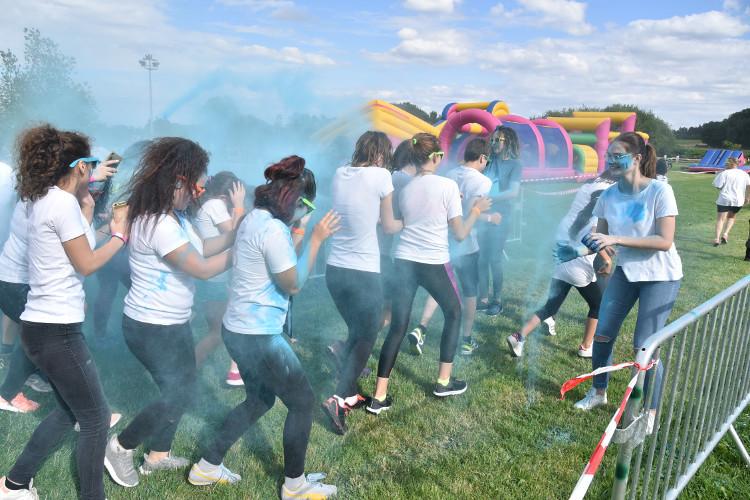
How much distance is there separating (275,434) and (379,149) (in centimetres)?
183

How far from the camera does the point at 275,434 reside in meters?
3.07

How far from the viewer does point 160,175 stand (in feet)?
7.67

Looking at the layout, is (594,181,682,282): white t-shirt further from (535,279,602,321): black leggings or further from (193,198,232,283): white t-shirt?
(193,198,232,283): white t-shirt

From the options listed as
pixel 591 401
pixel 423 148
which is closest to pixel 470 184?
pixel 423 148

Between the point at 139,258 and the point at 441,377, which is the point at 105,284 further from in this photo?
the point at 441,377

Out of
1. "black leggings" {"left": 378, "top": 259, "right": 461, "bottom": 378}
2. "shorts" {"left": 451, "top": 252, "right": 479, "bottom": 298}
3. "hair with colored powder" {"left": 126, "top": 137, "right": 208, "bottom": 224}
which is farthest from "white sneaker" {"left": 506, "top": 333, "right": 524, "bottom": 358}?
"hair with colored powder" {"left": 126, "top": 137, "right": 208, "bottom": 224}

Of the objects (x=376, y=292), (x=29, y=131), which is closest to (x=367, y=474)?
(x=376, y=292)

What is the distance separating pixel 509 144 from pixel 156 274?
394 cm

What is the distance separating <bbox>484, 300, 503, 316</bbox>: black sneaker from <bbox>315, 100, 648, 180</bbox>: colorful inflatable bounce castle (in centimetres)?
256

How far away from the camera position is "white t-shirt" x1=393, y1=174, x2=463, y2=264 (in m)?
3.43

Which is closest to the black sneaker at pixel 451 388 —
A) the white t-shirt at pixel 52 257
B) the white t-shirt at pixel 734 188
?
the white t-shirt at pixel 52 257

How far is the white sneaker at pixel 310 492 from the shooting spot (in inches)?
97.3

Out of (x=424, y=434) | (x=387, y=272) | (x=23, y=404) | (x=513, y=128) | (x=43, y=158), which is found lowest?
(x=23, y=404)

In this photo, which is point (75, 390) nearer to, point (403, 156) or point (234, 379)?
point (234, 379)
